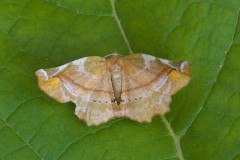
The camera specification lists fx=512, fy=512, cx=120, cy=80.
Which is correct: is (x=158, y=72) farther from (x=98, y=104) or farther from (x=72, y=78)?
(x=72, y=78)

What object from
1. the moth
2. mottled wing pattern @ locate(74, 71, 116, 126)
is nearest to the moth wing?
the moth

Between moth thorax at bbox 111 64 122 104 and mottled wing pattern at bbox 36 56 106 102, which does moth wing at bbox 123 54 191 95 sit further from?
mottled wing pattern at bbox 36 56 106 102

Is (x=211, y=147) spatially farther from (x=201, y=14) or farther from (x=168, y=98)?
(x=201, y=14)

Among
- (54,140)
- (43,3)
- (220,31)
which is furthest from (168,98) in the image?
(43,3)

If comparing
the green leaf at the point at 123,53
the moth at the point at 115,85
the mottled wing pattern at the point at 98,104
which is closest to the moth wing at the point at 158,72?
the moth at the point at 115,85

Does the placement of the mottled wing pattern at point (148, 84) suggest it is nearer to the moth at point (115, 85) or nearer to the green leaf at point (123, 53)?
the moth at point (115, 85)

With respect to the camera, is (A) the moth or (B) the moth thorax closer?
(A) the moth

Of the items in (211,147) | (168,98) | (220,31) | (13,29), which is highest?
(13,29)
